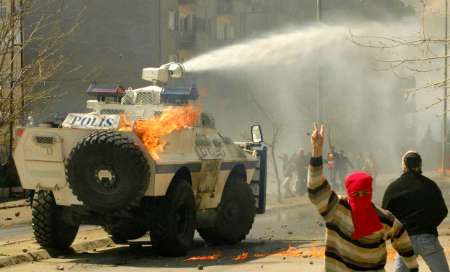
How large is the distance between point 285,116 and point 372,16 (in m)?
9.98

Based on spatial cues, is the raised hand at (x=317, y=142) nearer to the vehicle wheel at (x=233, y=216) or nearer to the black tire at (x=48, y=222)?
the black tire at (x=48, y=222)

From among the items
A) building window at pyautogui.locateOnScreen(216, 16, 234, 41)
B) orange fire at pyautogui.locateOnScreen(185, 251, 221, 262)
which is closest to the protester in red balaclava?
orange fire at pyautogui.locateOnScreen(185, 251, 221, 262)

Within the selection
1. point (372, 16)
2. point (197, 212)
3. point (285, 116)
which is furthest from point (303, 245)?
point (372, 16)

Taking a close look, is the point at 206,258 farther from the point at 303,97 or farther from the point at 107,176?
the point at 303,97

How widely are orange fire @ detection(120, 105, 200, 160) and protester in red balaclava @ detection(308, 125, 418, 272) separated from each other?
7.38 metres

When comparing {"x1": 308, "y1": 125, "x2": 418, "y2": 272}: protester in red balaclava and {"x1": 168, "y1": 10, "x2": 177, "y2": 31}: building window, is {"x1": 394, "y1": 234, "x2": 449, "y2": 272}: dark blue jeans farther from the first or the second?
{"x1": 168, "y1": 10, "x2": 177, "y2": 31}: building window

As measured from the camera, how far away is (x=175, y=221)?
1470 centimetres

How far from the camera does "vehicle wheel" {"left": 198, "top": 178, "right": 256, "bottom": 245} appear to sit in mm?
16844

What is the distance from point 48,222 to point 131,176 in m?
1.90

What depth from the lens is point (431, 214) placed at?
30.3 feet

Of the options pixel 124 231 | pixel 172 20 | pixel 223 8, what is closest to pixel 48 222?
pixel 124 231

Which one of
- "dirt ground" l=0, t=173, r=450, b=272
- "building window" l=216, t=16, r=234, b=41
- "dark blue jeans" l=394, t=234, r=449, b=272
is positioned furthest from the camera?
"building window" l=216, t=16, r=234, b=41

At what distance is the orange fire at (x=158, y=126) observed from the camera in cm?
1439

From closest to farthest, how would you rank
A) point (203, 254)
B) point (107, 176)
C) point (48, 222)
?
point (107, 176) < point (48, 222) < point (203, 254)
